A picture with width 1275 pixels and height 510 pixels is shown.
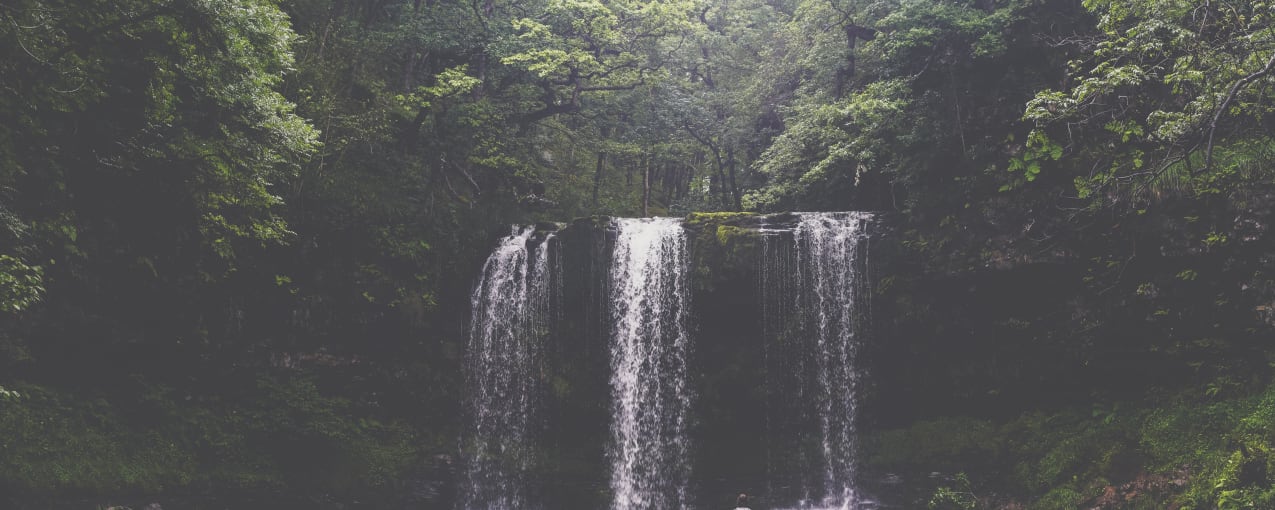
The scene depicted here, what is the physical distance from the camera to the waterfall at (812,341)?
50.7 ft

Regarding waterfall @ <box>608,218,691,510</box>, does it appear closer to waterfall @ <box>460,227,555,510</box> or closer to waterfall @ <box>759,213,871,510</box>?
waterfall @ <box>460,227,555,510</box>

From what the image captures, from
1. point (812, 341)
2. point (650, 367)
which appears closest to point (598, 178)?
point (650, 367)

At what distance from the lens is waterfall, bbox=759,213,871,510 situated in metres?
15.5

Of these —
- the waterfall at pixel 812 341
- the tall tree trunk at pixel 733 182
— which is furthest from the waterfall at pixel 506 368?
the tall tree trunk at pixel 733 182

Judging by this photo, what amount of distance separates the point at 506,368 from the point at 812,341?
6801mm

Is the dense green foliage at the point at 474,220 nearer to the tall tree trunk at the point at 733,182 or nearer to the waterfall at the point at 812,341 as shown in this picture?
the waterfall at the point at 812,341

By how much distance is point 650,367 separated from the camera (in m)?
16.4

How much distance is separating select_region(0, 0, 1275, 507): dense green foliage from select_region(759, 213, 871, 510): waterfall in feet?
2.79

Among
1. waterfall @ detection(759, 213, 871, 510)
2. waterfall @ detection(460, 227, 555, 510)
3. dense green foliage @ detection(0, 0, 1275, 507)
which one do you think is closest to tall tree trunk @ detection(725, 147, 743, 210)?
dense green foliage @ detection(0, 0, 1275, 507)

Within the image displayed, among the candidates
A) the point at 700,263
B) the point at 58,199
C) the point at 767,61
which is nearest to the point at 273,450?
the point at 58,199

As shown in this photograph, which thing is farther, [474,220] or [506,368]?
[474,220]

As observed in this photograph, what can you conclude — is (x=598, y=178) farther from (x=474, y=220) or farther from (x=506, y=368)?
(x=506, y=368)

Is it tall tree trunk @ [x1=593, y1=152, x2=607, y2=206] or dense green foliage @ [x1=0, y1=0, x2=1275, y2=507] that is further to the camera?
tall tree trunk @ [x1=593, y1=152, x2=607, y2=206]

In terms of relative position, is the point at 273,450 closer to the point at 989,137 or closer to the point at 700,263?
the point at 700,263
